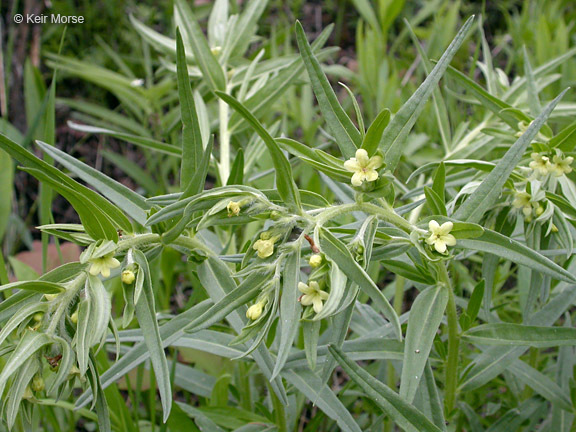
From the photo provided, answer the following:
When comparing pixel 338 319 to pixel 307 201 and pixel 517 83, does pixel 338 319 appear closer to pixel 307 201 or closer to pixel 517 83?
pixel 307 201

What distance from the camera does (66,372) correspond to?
3.71 ft

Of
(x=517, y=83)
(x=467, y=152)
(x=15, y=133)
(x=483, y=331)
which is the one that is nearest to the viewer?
(x=483, y=331)

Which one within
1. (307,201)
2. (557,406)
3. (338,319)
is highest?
(307,201)

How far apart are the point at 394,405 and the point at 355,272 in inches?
16.2

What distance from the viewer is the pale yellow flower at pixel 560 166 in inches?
59.3

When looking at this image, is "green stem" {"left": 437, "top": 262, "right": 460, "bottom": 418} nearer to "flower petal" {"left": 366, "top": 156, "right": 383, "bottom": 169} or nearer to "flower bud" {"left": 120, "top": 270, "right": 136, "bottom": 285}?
"flower petal" {"left": 366, "top": 156, "right": 383, "bottom": 169}

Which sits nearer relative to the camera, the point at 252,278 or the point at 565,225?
the point at 252,278

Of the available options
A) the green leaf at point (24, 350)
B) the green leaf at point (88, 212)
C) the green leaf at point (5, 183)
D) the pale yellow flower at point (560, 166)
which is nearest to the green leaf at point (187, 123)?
the green leaf at point (88, 212)

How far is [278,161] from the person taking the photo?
1175 millimetres

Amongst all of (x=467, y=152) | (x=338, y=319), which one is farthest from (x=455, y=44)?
(x=467, y=152)

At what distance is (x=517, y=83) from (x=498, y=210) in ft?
2.85

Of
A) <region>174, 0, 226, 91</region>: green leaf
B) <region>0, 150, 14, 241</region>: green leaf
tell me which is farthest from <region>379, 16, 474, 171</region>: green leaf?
<region>0, 150, 14, 241</region>: green leaf

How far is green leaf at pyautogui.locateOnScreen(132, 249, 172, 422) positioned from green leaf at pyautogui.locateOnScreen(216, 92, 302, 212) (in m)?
0.33

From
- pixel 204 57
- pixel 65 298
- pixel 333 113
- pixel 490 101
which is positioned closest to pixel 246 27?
pixel 204 57
